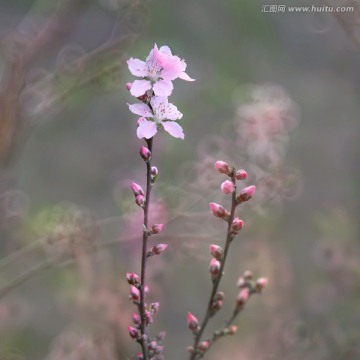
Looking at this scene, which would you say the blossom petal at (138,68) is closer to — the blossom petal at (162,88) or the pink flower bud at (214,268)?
the blossom petal at (162,88)

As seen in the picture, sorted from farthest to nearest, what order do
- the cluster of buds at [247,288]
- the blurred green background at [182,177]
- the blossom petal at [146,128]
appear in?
the blurred green background at [182,177], the cluster of buds at [247,288], the blossom petal at [146,128]

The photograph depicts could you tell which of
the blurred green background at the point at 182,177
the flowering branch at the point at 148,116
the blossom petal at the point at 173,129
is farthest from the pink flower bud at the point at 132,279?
the blurred green background at the point at 182,177

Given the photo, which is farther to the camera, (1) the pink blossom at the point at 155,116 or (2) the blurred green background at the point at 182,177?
(2) the blurred green background at the point at 182,177

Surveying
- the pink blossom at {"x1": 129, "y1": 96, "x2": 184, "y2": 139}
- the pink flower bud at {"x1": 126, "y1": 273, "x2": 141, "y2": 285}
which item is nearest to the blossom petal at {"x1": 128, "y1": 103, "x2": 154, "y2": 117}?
the pink blossom at {"x1": 129, "y1": 96, "x2": 184, "y2": 139}

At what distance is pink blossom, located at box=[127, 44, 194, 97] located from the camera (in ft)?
1.41

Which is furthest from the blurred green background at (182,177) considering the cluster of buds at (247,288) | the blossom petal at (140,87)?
the blossom petal at (140,87)

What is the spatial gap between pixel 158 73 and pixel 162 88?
0.06ft

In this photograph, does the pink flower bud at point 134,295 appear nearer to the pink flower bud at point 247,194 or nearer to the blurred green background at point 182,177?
the pink flower bud at point 247,194

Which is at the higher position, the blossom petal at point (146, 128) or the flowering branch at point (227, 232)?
the blossom petal at point (146, 128)

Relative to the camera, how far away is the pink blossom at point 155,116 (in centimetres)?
42

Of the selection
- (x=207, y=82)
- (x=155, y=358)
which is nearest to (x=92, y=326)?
(x=155, y=358)

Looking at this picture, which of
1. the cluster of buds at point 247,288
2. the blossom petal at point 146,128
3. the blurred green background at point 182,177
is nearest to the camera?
the blossom petal at point 146,128

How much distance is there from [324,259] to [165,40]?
39.9 inches

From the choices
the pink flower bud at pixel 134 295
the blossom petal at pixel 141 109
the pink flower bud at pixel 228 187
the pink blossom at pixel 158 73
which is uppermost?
the pink blossom at pixel 158 73
